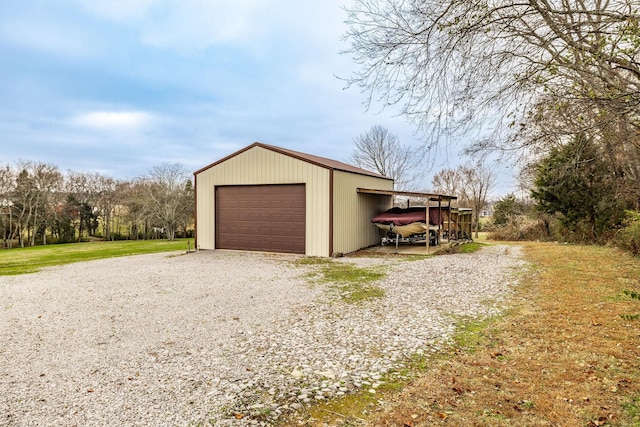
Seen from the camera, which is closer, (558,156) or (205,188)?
(205,188)

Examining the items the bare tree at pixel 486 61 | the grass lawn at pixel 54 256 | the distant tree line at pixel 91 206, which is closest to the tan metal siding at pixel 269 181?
the grass lawn at pixel 54 256

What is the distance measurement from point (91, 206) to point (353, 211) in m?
23.6

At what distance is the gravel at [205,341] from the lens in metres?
2.77

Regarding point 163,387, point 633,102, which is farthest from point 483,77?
point 163,387

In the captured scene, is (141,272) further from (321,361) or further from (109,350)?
(321,361)

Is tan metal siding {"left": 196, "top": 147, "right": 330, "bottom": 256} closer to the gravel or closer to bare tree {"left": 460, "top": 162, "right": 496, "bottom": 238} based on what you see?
the gravel

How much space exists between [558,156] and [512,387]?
631 inches

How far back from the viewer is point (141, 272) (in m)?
9.23

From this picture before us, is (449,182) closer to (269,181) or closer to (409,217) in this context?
(409,217)

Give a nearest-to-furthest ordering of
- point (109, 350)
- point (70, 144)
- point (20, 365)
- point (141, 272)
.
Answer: point (20, 365)
point (109, 350)
point (141, 272)
point (70, 144)

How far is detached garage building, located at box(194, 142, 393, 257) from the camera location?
12.1 metres

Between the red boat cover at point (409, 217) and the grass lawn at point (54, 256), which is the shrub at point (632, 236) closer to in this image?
the red boat cover at point (409, 217)

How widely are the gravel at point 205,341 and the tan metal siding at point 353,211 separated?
4412mm

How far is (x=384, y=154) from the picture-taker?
28.2 metres
